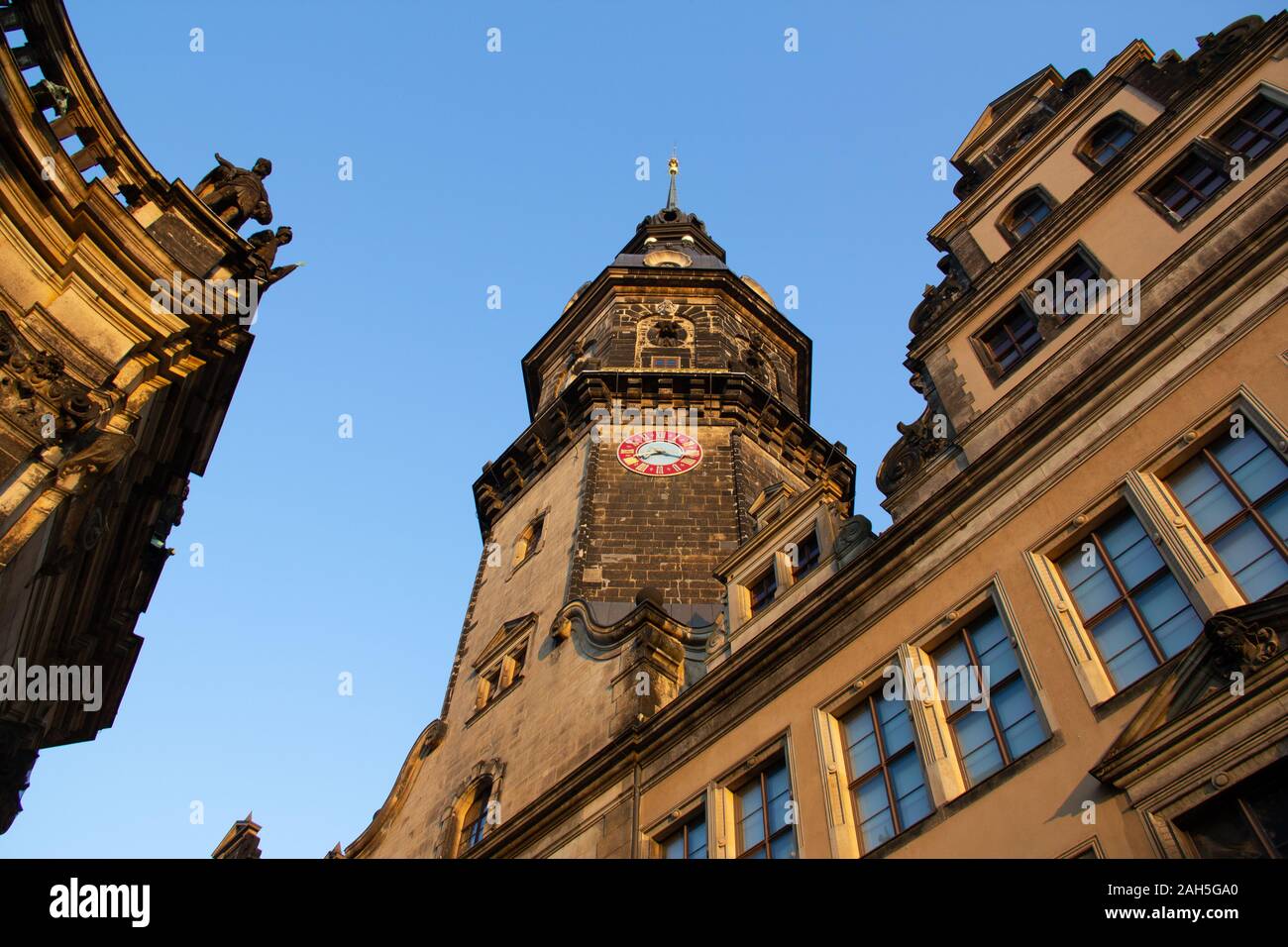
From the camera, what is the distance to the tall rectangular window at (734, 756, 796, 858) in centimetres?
1328

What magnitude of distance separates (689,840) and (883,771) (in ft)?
11.1

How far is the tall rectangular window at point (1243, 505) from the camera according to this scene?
10430mm

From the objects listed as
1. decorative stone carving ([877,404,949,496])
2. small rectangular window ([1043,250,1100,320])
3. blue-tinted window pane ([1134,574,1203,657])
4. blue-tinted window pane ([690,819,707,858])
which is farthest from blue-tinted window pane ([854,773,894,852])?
small rectangular window ([1043,250,1100,320])

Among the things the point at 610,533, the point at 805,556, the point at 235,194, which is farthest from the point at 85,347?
the point at 610,533

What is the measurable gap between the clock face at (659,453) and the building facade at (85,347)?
12.1 meters

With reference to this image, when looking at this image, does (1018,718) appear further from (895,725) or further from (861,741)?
(861,741)

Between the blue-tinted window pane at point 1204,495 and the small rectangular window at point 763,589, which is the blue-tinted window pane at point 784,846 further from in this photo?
the blue-tinted window pane at point 1204,495

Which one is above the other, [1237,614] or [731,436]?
[731,436]

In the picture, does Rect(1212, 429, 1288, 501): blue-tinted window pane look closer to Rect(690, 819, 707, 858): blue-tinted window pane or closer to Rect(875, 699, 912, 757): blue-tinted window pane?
Rect(875, 699, 912, 757): blue-tinted window pane

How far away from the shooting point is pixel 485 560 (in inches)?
1206

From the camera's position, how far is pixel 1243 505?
432 inches
